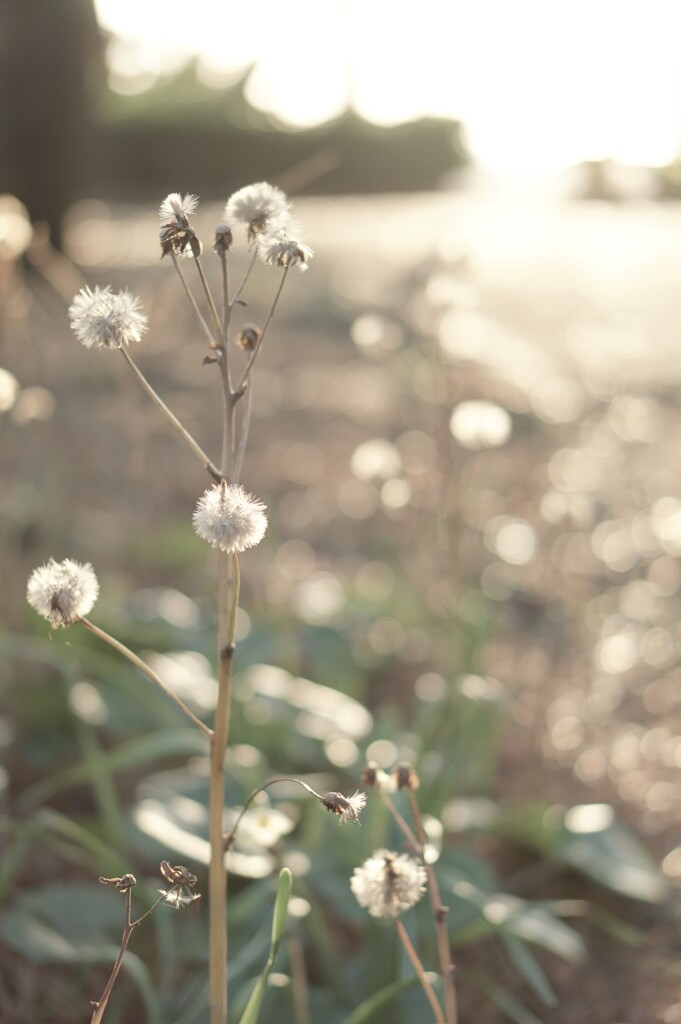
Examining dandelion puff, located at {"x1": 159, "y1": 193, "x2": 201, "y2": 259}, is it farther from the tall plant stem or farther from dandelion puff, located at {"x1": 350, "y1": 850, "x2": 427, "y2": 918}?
dandelion puff, located at {"x1": 350, "y1": 850, "x2": 427, "y2": 918}

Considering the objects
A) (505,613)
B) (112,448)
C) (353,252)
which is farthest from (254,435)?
(353,252)

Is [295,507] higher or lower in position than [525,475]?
lower

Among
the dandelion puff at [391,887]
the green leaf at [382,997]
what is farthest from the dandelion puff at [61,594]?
the green leaf at [382,997]

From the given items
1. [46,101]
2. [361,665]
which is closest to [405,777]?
[361,665]

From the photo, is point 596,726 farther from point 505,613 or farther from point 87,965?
point 87,965

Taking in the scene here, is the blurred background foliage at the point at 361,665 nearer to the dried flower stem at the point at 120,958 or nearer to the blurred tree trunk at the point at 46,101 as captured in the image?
the dried flower stem at the point at 120,958

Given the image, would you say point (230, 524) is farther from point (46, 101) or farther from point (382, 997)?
→ point (46, 101)
